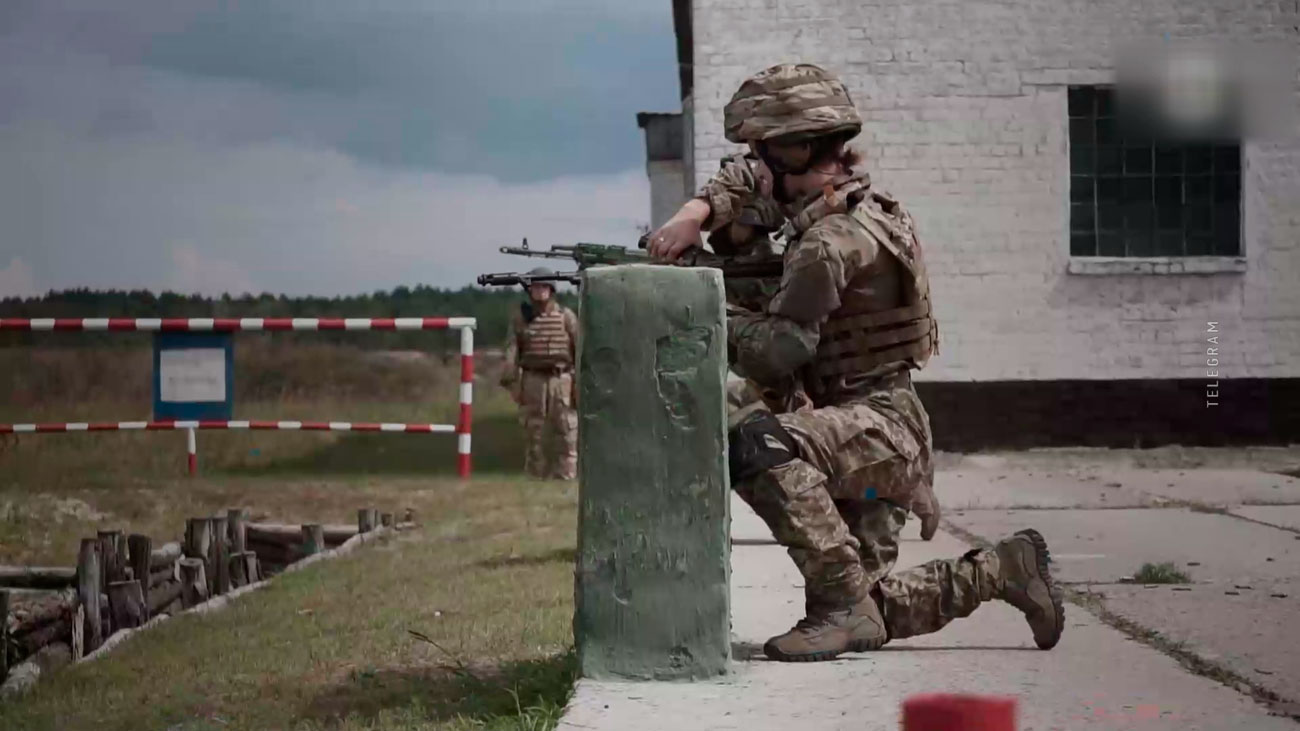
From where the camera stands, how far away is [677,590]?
362 cm

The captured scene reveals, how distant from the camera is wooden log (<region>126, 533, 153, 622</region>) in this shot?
25.9 feet

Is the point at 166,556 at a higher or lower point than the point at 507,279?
lower

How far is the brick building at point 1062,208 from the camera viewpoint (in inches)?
471

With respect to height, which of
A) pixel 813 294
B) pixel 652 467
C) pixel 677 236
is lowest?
pixel 652 467

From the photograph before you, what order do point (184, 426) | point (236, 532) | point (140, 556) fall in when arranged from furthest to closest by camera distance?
point (184, 426) < point (236, 532) < point (140, 556)

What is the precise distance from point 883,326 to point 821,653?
2.67 ft

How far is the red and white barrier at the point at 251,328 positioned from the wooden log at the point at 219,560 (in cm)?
284

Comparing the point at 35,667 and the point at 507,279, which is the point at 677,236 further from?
the point at 35,667

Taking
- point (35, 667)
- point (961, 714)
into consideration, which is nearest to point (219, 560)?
point (35, 667)

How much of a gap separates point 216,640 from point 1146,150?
8.55m

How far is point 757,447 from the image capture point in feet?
12.3

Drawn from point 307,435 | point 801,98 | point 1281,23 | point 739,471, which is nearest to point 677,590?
point 739,471

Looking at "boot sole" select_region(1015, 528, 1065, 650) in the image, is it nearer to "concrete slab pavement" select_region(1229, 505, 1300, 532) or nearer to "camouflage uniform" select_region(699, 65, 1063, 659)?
"camouflage uniform" select_region(699, 65, 1063, 659)

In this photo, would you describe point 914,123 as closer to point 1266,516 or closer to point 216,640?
point 1266,516
